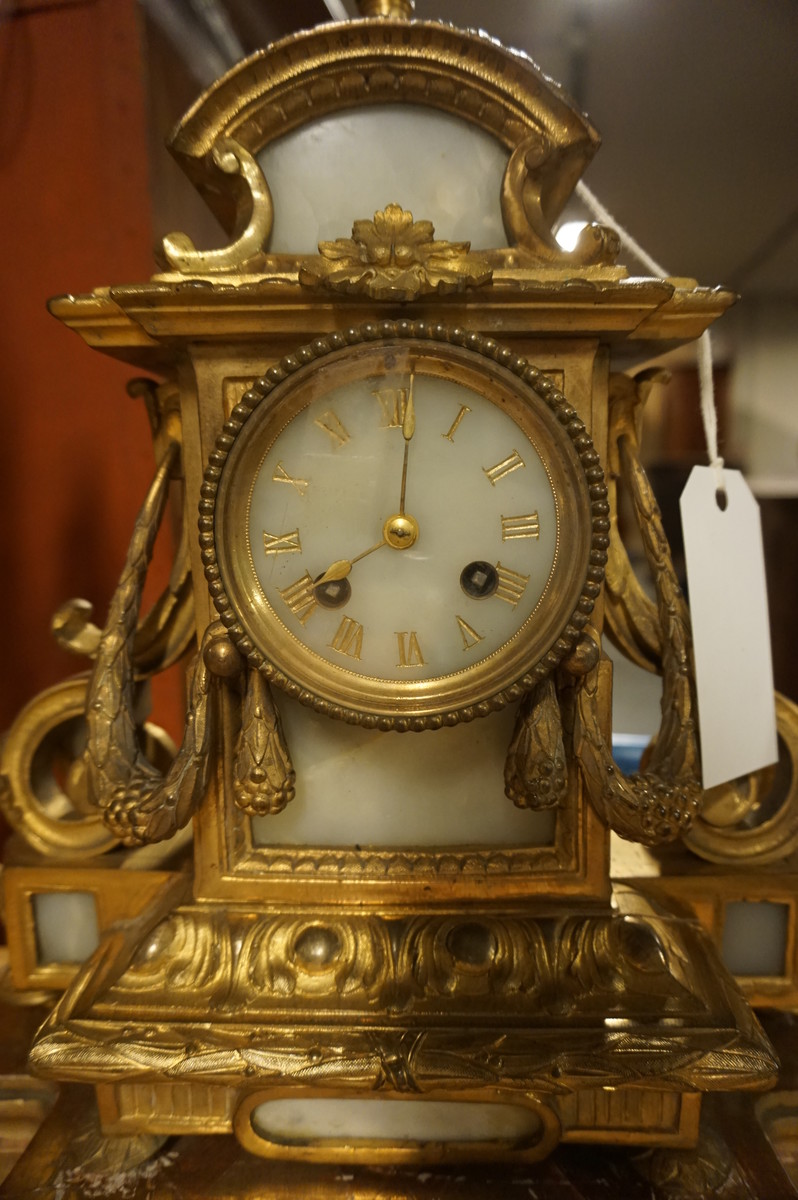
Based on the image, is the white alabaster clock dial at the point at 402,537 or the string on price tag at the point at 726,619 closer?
the white alabaster clock dial at the point at 402,537

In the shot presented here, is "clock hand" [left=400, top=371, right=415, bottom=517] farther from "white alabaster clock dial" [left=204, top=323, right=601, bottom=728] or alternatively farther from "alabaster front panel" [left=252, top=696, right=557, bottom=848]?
"alabaster front panel" [left=252, top=696, right=557, bottom=848]

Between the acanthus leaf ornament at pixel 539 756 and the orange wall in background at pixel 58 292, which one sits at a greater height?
the orange wall in background at pixel 58 292

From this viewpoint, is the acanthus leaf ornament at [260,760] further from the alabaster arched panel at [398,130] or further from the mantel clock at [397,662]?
the alabaster arched panel at [398,130]

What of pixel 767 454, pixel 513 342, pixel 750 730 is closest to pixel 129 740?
pixel 513 342

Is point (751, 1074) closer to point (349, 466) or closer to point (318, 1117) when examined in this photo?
point (318, 1117)

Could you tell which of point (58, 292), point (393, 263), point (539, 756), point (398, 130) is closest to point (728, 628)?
point (539, 756)

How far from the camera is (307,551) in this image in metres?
0.61

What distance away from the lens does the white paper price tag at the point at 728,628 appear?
0.71m

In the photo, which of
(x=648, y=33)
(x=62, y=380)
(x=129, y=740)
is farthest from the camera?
(x=62, y=380)

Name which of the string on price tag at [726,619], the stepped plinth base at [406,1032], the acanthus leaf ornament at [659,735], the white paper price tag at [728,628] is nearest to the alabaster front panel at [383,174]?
the string on price tag at [726,619]

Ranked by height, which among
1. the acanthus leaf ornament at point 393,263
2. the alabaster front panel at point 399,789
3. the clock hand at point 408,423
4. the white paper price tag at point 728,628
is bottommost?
the alabaster front panel at point 399,789

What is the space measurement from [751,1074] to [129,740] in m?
0.62

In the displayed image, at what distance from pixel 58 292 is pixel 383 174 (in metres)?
0.58

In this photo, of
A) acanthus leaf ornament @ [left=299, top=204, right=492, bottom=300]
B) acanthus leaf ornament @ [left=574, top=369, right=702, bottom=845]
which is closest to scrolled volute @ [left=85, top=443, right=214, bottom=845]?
acanthus leaf ornament @ [left=299, top=204, right=492, bottom=300]
